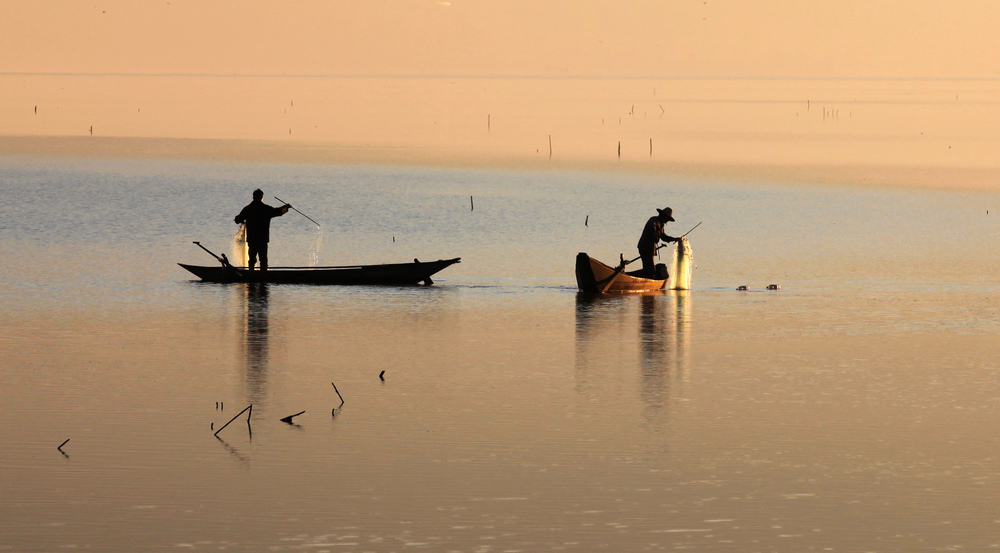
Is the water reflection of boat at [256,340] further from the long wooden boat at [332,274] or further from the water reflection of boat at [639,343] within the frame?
the water reflection of boat at [639,343]

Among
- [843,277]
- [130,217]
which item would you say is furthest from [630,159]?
[843,277]

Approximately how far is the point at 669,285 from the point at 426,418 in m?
13.6

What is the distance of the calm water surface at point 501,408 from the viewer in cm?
1169

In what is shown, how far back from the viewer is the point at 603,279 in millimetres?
26828

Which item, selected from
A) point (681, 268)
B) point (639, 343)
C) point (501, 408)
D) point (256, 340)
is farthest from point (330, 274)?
point (501, 408)

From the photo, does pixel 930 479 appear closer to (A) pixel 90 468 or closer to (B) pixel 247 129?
(A) pixel 90 468

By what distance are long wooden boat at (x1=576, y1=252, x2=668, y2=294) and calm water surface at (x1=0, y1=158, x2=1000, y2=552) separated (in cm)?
56

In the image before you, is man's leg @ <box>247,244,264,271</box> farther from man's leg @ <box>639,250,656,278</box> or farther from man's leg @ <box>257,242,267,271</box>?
man's leg @ <box>639,250,656,278</box>

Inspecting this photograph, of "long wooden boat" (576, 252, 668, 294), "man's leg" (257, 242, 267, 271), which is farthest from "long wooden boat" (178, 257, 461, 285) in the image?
"long wooden boat" (576, 252, 668, 294)

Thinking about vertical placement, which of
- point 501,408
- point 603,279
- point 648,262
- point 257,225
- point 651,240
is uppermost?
point 257,225

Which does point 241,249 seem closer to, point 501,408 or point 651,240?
point 651,240

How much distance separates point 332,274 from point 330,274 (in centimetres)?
4

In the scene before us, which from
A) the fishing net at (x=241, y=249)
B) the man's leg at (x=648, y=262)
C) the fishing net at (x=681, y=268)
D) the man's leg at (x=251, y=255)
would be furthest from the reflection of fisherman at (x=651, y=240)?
the fishing net at (x=241, y=249)

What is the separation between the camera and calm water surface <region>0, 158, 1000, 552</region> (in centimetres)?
1169
